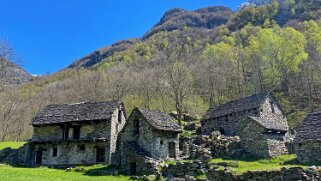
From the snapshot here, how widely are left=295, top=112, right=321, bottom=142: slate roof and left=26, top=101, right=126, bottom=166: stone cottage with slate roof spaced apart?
21.8 meters

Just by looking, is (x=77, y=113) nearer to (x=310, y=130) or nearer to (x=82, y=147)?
(x=82, y=147)

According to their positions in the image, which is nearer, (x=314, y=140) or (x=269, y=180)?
(x=269, y=180)

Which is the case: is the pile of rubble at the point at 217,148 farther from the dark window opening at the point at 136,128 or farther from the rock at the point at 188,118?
the rock at the point at 188,118

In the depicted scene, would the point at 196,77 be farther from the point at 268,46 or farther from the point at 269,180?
the point at 269,180

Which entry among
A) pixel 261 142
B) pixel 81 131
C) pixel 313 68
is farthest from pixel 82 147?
pixel 313 68

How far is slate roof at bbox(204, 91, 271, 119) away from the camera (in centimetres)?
4306

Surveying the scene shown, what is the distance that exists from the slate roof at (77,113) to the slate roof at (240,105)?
563 inches

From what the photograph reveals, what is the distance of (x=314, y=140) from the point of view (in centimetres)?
2980

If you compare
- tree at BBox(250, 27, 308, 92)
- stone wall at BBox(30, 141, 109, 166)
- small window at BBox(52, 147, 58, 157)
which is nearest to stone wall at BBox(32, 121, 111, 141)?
stone wall at BBox(30, 141, 109, 166)

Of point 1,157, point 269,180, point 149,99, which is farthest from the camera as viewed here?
point 149,99

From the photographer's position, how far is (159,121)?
121ft

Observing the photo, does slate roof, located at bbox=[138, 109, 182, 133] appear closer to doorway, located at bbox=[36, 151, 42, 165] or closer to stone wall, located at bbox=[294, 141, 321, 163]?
stone wall, located at bbox=[294, 141, 321, 163]

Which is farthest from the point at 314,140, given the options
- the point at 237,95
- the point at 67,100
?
the point at 67,100

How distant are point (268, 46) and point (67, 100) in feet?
154
